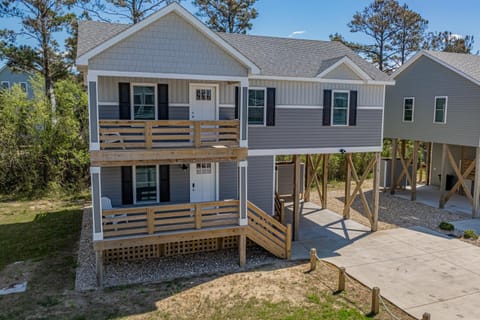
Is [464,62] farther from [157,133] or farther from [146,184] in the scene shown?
[146,184]

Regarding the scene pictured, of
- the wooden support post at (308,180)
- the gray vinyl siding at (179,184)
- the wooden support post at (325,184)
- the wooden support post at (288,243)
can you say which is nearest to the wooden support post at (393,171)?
the wooden support post at (308,180)

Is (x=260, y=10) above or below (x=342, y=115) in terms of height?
above

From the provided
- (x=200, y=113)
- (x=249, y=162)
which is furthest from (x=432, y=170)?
(x=200, y=113)

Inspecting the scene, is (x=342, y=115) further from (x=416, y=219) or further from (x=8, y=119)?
(x=8, y=119)

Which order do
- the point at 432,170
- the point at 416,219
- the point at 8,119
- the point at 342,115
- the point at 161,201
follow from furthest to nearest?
the point at 432,170 < the point at 8,119 < the point at 416,219 < the point at 342,115 < the point at 161,201

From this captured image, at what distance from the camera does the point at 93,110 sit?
987 centimetres

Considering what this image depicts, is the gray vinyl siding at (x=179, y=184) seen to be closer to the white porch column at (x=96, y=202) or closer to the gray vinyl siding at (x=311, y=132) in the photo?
the gray vinyl siding at (x=311, y=132)

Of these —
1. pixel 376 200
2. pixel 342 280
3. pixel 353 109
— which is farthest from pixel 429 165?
pixel 342 280

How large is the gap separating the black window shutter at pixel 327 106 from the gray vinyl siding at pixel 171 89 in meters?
3.60

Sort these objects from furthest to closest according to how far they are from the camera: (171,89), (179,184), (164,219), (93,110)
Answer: (179,184)
(171,89)
(164,219)
(93,110)

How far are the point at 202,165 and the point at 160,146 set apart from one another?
217cm

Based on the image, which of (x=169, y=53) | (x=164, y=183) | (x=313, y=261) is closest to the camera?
(x=169, y=53)

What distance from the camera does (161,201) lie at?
41.9ft

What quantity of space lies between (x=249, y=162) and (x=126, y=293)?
600 cm
